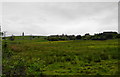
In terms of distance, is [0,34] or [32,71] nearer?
[32,71]

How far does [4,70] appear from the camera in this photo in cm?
727

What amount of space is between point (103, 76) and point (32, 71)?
453cm

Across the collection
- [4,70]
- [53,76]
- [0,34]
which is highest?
[0,34]

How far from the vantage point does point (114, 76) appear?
22.1ft

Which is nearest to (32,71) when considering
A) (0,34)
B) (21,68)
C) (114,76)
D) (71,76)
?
(21,68)

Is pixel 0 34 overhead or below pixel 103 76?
overhead

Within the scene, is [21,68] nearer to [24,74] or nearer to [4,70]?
[24,74]

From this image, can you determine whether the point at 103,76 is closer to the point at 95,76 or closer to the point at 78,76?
the point at 95,76

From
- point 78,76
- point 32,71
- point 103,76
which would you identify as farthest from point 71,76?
point 32,71

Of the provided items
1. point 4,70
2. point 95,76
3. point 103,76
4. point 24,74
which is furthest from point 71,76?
point 4,70

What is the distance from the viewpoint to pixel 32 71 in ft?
21.8

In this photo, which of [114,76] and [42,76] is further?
[42,76]

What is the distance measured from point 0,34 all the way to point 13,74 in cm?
293

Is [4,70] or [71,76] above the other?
[4,70]
